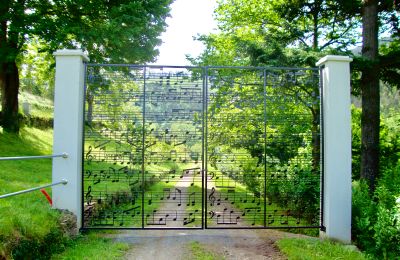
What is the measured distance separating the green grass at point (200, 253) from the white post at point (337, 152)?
1713 millimetres

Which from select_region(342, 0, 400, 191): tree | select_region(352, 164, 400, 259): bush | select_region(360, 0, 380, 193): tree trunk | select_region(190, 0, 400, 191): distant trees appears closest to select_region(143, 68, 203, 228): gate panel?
select_region(352, 164, 400, 259): bush

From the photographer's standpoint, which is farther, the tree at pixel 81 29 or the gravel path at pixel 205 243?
the tree at pixel 81 29

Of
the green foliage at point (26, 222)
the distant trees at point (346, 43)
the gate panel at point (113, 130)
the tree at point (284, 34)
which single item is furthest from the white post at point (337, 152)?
the green foliage at point (26, 222)

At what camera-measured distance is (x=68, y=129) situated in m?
4.59

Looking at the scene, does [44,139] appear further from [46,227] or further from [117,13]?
[46,227]

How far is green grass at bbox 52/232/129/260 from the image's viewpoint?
3900 mm

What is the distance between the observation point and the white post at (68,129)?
4559 millimetres

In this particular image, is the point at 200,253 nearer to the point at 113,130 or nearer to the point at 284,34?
the point at 113,130

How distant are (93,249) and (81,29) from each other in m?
6.69

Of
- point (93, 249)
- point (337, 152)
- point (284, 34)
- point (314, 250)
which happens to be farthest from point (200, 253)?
point (284, 34)

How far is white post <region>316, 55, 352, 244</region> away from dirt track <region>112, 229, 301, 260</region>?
73cm

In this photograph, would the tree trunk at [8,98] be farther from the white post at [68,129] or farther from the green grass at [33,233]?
the white post at [68,129]

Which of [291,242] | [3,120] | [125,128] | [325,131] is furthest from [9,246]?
[3,120]

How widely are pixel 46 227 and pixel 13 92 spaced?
844 cm
